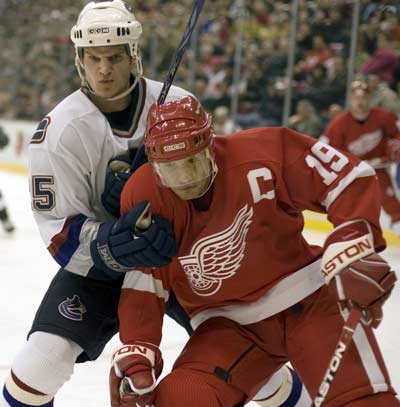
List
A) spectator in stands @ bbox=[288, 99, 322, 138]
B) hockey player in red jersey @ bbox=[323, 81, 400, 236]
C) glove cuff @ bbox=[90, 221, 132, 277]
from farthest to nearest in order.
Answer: spectator in stands @ bbox=[288, 99, 322, 138] → hockey player in red jersey @ bbox=[323, 81, 400, 236] → glove cuff @ bbox=[90, 221, 132, 277]

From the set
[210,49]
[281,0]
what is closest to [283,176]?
[281,0]

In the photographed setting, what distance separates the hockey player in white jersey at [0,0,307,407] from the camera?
1.90m

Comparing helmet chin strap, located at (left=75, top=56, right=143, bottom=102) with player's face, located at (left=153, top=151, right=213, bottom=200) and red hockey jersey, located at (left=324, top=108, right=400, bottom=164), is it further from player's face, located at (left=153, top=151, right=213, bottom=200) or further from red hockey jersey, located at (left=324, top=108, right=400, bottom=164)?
red hockey jersey, located at (left=324, top=108, right=400, bottom=164)

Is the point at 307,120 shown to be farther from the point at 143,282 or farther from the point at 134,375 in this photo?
the point at 134,375

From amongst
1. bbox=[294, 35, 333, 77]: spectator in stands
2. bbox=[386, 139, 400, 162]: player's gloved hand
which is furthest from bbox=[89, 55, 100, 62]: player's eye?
bbox=[294, 35, 333, 77]: spectator in stands

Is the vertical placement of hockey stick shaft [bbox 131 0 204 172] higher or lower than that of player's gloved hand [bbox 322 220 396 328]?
higher

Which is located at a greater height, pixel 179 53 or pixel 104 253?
pixel 179 53

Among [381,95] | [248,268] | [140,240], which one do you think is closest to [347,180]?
[248,268]

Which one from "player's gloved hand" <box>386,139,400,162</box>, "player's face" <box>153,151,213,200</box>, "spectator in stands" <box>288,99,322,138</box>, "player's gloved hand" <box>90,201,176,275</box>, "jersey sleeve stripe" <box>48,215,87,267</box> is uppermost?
"player's face" <box>153,151,213,200</box>

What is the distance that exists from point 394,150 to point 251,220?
3504 mm

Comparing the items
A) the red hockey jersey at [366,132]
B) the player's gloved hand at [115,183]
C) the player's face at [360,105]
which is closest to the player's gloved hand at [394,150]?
the red hockey jersey at [366,132]

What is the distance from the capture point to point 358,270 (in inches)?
63.9

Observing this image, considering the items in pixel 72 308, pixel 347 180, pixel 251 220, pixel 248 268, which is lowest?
pixel 72 308

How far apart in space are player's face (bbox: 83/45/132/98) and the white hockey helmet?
0.02 metres
